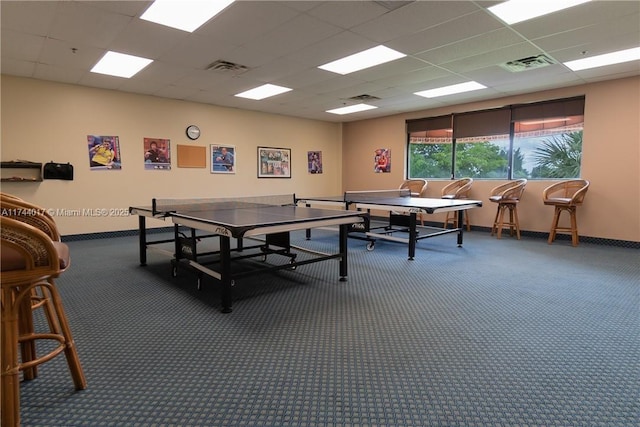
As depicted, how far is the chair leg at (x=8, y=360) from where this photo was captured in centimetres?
152

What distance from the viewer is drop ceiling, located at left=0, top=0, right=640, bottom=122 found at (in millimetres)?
3705

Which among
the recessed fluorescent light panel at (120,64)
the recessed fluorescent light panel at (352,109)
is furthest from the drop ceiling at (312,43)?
the recessed fluorescent light panel at (352,109)

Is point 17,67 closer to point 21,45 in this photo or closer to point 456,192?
point 21,45

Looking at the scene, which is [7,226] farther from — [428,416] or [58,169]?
[58,169]

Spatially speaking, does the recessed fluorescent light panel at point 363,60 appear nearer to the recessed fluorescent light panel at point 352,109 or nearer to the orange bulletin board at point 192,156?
the recessed fluorescent light panel at point 352,109

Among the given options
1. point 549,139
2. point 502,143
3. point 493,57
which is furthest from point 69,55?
point 549,139

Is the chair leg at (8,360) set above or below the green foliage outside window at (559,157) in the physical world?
below

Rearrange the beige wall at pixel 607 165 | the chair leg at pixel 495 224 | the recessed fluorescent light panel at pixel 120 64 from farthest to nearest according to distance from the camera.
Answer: the chair leg at pixel 495 224 → the beige wall at pixel 607 165 → the recessed fluorescent light panel at pixel 120 64

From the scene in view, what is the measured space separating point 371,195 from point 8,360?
659cm

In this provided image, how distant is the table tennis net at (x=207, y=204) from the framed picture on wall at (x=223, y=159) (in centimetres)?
211

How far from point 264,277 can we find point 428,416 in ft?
9.29

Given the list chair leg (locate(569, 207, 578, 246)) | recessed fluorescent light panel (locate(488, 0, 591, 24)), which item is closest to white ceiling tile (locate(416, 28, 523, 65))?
recessed fluorescent light panel (locate(488, 0, 591, 24))

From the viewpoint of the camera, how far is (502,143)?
7.77m

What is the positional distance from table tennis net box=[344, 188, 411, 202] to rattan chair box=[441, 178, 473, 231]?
969 millimetres
